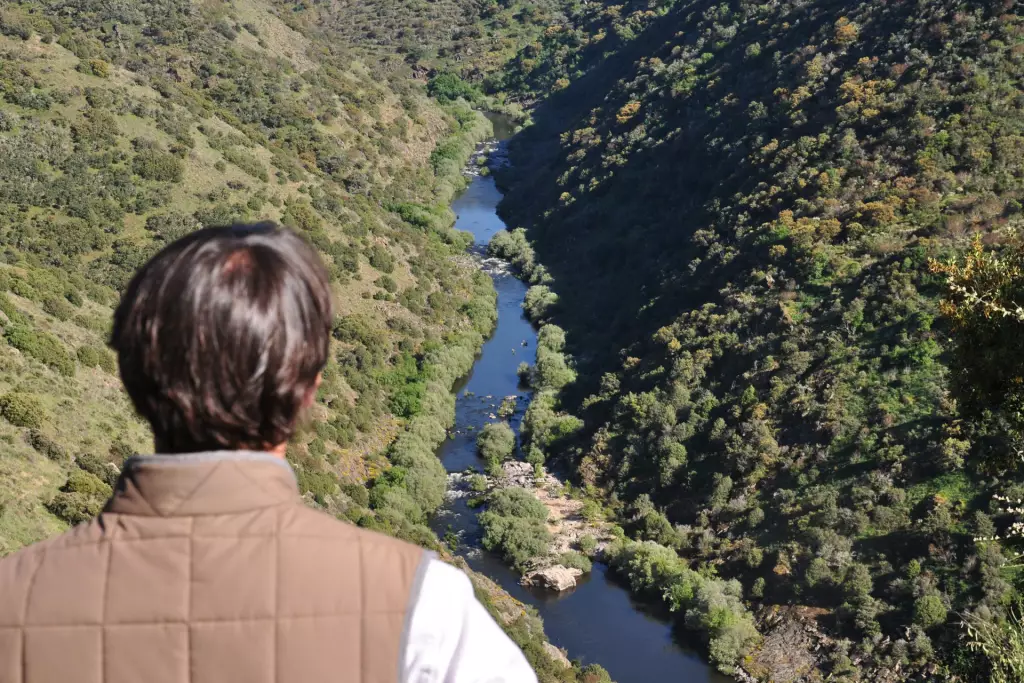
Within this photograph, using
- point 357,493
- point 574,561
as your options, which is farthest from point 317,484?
point 574,561

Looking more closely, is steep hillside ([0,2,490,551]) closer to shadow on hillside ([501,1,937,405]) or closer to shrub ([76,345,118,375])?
shrub ([76,345,118,375])

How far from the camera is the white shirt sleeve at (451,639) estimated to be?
6.72 feet

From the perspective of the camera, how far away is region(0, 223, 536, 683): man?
2010 millimetres

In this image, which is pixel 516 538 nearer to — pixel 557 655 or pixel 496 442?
pixel 557 655

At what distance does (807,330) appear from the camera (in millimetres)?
31750

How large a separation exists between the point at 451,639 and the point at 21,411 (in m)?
21.2

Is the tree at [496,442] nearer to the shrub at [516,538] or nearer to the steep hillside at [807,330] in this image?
the steep hillside at [807,330]

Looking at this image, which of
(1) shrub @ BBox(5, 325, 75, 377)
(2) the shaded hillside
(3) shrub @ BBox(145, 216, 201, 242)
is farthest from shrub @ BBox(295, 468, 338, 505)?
(2) the shaded hillside

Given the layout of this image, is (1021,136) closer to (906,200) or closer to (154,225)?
(906,200)

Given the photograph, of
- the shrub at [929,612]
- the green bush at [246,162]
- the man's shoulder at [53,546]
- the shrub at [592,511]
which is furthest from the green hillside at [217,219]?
the man's shoulder at [53,546]

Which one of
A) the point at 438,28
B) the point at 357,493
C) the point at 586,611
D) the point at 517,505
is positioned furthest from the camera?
the point at 438,28

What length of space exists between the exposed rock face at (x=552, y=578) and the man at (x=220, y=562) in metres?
25.7

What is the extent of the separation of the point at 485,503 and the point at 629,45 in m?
50.7

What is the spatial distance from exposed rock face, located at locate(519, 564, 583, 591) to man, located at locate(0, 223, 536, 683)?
25673 millimetres
